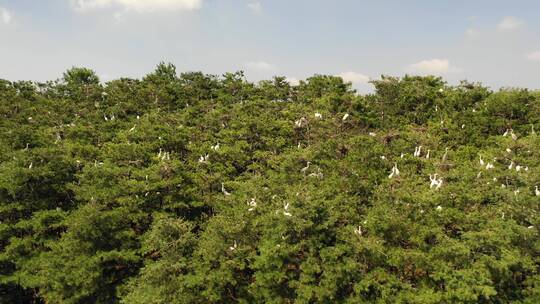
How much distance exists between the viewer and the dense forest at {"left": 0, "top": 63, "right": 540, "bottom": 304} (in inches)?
563

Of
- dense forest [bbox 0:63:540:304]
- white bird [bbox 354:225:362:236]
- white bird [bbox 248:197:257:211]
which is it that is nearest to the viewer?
dense forest [bbox 0:63:540:304]

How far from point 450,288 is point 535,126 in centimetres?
1936

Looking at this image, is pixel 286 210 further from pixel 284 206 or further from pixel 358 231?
pixel 358 231

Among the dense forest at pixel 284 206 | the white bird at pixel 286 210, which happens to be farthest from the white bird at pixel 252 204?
the white bird at pixel 286 210

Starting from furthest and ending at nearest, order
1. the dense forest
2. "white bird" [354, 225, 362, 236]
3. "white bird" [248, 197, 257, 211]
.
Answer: "white bird" [248, 197, 257, 211], "white bird" [354, 225, 362, 236], the dense forest

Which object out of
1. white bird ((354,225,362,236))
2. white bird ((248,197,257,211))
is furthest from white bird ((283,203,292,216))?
white bird ((354,225,362,236))

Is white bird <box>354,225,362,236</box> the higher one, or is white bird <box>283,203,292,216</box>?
white bird <box>283,203,292,216</box>

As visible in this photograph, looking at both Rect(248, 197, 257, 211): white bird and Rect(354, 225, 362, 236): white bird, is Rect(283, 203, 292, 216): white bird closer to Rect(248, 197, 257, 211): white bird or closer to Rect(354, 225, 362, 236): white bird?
Rect(248, 197, 257, 211): white bird

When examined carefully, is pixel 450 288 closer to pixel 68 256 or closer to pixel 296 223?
pixel 296 223

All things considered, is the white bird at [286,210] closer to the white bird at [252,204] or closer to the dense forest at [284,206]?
the dense forest at [284,206]

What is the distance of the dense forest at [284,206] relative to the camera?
14312 millimetres

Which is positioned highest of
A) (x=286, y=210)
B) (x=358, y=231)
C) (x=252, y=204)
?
(x=286, y=210)

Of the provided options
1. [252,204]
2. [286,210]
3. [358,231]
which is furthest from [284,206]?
[358,231]

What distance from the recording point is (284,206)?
51.3 feet
